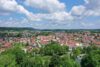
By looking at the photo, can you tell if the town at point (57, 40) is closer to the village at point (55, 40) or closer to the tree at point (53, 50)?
the village at point (55, 40)

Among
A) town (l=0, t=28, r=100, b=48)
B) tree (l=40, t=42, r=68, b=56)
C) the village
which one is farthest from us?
town (l=0, t=28, r=100, b=48)

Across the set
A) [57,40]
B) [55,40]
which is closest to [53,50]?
[55,40]

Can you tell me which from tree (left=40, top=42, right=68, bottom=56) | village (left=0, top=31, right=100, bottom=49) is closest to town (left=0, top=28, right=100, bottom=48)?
village (left=0, top=31, right=100, bottom=49)

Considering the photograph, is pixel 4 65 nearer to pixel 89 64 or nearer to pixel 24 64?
pixel 24 64

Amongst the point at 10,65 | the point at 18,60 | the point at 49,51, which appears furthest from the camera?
the point at 49,51

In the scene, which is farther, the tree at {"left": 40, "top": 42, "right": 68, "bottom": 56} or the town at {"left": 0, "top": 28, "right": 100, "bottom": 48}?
the town at {"left": 0, "top": 28, "right": 100, "bottom": 48}

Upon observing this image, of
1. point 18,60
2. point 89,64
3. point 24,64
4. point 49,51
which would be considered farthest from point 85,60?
point 49,51

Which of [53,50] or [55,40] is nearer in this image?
[53,50]

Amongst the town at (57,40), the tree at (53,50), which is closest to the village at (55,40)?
the town at (57,40)

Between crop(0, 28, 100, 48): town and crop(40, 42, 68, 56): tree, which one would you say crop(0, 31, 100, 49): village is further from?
crop(40, 42, 68, 56): tree

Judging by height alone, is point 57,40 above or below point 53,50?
below

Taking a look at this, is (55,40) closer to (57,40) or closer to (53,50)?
(57,40)
